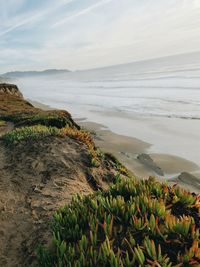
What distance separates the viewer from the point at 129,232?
4125mm

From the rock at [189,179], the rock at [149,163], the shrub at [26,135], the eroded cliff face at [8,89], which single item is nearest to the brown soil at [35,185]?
the shrub at [26,135]

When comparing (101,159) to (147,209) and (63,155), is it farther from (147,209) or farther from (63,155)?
(147,209)

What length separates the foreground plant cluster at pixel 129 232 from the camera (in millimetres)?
3684

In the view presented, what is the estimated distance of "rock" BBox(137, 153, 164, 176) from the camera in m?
14.2

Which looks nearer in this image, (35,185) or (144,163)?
(35,185)

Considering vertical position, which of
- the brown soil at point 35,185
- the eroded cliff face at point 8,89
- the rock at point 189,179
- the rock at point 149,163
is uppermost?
the eroded cliff face at point 8,89

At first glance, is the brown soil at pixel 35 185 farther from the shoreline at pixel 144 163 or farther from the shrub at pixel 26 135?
the shoreline at pixel 144 163

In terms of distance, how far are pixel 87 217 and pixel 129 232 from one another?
694 millimetres

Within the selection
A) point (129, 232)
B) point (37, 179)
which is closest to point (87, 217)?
point (129, 232)

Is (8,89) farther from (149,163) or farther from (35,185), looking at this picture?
(35,185)

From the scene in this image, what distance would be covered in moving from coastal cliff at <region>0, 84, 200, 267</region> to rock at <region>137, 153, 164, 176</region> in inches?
228

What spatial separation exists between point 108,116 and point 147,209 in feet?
82.6

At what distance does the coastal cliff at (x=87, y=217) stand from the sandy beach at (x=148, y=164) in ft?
16.9

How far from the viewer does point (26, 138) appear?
9.95 m
